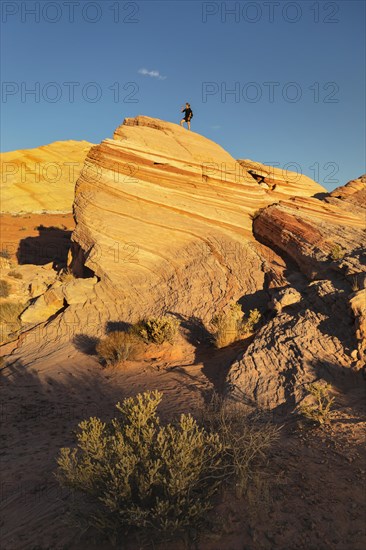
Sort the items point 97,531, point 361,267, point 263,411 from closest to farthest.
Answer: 1. point 97,531
2. point 263,411
3. point 361,267

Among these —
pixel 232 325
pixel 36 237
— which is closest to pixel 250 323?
pixel 232 325

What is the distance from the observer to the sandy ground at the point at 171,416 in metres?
2.86

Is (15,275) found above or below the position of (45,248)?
below

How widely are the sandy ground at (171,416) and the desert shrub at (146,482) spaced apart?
159 millimetres

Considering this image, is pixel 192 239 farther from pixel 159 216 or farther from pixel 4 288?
pixel 4 288

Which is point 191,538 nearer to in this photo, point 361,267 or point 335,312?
point 335,312

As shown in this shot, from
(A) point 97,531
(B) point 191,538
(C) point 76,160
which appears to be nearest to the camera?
(B) point 191,538

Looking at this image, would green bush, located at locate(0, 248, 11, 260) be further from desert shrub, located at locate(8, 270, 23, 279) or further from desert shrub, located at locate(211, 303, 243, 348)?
desert shrub, located at locate(211, 303, 243, 348)

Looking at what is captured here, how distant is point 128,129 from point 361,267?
7.91 meters

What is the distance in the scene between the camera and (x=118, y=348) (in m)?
7.66

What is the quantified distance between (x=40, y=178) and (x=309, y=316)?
3936 cm

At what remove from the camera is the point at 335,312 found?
6.58 m

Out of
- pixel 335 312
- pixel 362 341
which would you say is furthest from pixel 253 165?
pixel 362 341

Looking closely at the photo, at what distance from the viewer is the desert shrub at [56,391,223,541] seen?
2908 mm
